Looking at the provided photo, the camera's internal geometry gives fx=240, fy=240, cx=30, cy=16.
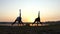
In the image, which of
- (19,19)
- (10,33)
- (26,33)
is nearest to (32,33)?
(26,33)

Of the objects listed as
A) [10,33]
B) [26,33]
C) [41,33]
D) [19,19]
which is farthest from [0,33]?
[19,19]

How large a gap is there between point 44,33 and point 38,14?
1153cm

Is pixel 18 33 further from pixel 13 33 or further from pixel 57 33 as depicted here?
pixel 57 33

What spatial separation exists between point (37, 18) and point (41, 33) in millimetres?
11208

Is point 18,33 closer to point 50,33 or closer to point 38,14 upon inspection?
point 50,33

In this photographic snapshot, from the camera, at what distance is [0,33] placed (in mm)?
18422

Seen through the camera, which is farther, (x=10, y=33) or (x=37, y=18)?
(x=37, y=18)

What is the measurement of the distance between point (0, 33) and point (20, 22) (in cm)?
1044

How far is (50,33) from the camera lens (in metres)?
18.4

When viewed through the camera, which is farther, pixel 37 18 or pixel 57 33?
pixel 37 18

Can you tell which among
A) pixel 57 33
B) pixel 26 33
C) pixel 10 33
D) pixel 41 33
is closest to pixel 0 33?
pixel 10 33

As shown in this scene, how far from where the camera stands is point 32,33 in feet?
59.3

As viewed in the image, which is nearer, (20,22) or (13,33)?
(13,33)

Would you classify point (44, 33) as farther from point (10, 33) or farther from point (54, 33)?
point (10, 33)
